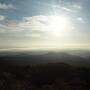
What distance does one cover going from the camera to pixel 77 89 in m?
70.9

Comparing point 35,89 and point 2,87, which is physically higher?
point 2,87

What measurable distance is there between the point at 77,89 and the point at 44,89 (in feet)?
41.9

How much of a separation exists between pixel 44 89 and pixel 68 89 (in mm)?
9635

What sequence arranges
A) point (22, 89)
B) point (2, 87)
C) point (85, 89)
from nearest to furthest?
point (2, 87) → point (22, 89) → point (85, 89)

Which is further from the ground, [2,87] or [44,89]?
[2,87]

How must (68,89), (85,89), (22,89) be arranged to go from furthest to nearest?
(85,89), (68,89), (22,89)

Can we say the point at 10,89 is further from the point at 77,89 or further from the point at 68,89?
the point at 77,89

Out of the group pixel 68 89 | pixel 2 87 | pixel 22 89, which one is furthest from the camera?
pixel 68 89

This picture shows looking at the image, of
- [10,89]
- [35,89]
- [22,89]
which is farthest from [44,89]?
[10,89]

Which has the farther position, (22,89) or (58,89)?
(58,89)

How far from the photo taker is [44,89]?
232 ft

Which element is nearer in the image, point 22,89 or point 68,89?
point 22,89

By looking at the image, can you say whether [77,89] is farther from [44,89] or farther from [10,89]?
[10,89]

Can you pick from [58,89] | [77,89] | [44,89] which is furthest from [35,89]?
[77,89]
